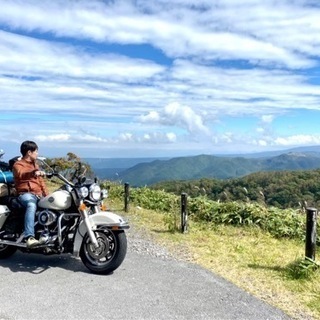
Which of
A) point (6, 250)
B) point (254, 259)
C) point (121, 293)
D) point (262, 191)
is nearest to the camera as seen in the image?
point (121, 293)

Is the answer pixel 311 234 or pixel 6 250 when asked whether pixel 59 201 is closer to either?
pixel 6 250

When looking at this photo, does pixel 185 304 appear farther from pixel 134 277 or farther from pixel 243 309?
pixel 134 277

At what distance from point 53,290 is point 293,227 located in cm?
652

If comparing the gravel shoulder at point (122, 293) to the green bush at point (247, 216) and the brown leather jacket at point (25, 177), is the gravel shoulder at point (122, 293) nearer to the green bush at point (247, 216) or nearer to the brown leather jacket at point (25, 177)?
the brown leather jacket at point (25, 177)

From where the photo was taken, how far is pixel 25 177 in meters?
6.81

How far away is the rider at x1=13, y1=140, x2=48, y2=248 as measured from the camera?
21.4 ft

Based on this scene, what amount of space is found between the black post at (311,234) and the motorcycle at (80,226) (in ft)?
9.95

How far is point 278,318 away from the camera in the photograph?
16.1ft

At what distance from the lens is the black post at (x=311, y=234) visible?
6812 millimetres

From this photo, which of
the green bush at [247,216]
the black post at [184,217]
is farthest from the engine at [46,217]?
the green bush at [247,216]

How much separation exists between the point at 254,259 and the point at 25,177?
4252 millimetres

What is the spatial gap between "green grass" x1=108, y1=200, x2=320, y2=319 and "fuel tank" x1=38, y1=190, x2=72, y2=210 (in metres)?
2.51

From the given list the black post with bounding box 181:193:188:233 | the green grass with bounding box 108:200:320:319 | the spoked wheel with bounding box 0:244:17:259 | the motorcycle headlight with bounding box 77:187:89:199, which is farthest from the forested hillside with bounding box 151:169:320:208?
the spoked wheel with bounding box 0:244:17:259

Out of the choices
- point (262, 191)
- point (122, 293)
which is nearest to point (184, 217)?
point (122, 293)
